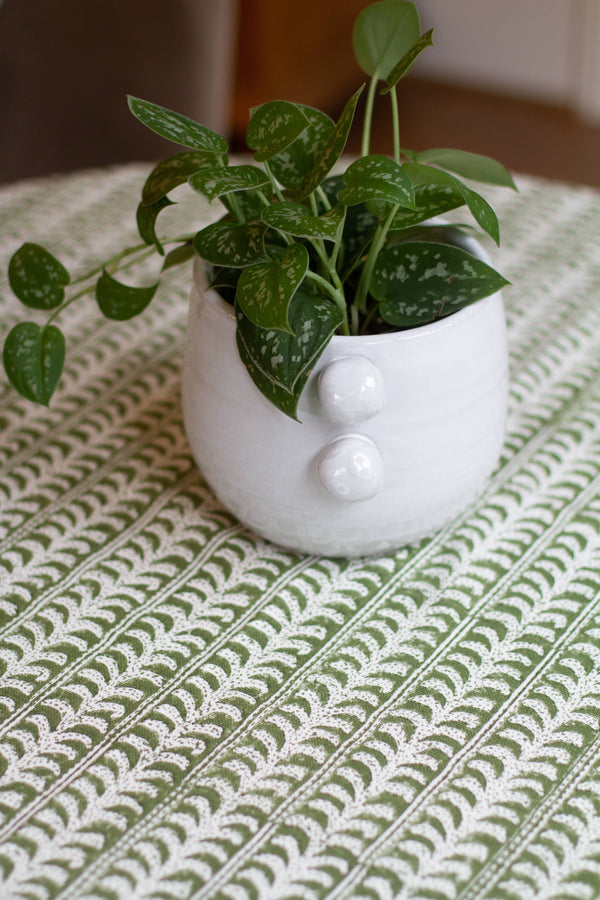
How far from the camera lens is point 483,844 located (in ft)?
1.56

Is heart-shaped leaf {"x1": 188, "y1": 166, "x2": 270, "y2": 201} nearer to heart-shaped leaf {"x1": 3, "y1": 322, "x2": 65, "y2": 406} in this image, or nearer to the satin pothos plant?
the satin pothos plant

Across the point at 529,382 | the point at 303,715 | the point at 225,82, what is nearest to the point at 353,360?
→ the point at 303,715

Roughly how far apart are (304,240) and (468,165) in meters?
0.11

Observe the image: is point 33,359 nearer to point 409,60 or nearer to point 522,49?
point 409,60

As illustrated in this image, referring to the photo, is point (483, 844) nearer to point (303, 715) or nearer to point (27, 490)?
point (303, 715)

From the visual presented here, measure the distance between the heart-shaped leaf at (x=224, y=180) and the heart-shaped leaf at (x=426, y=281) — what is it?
103 millimetres

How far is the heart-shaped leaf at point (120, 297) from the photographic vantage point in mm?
643

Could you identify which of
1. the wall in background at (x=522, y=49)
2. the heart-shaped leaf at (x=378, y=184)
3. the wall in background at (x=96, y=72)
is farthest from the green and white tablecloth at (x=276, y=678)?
the wall in background at (x=522, y=49)

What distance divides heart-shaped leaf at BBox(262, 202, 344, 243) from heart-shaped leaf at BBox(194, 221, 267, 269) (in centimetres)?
3

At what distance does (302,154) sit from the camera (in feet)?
1.93

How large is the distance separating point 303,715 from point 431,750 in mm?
73

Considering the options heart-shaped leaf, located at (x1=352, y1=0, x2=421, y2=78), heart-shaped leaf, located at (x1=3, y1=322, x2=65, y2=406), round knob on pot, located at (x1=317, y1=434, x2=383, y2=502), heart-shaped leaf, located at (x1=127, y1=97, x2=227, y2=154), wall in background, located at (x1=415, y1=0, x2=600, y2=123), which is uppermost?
heart-shaped leaf, located at (x1=352, y1=0, x2=421, y2=78)

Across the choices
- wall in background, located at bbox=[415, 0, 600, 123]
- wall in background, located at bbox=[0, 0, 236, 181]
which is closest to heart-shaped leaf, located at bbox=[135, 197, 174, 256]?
wall in background, located at bbox=[0, 0, 236, 181]

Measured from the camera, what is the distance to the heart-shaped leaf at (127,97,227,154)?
Answer: 52 centimetres
